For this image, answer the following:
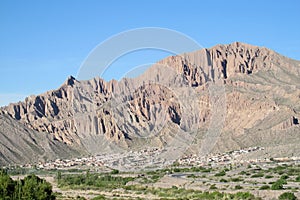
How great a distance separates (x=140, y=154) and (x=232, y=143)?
29.4m

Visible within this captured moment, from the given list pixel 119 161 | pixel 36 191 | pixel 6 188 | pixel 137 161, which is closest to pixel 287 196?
pixel 36 191

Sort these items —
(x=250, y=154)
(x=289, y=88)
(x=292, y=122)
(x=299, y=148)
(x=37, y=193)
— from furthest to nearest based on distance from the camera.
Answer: (x=289, y=88) < (x=292, y=122) < (x=250, y=154) < (x=299, y=148) < (x=37, y=193)

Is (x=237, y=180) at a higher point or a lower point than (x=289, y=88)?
lower

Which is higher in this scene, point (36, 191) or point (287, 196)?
point (36, 191)

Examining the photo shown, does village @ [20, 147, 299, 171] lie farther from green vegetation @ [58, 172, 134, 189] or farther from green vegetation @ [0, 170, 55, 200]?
green vegetation @ [0, 170, 55, 200]

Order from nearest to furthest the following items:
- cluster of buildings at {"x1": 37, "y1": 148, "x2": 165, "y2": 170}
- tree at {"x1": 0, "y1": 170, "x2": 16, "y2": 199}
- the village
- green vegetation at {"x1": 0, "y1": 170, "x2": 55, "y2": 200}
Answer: tree at {"x1": 0, "y1": 170, "x2": 16, "y2": 199} → green vegetation at {"x1": 0, "y1": 170, "x2": 55, "y2": 200} → the village → cluster of buildings at {"x1": 37, "y1": 148, "x2": 165, "y2": 170}

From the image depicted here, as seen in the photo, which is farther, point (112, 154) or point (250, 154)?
point (112, 154)

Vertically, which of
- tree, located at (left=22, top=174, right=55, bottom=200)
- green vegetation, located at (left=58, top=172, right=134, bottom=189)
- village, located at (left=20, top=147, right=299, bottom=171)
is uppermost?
village, located at (left=20, top=147, right=299, bottom=171)

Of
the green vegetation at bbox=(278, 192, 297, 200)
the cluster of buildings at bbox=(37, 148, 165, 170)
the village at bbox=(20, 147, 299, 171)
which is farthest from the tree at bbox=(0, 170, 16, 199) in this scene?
the cluster of buildings at bbox=(37, 148, 165, 170)

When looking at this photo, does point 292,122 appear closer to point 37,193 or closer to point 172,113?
point 172,113

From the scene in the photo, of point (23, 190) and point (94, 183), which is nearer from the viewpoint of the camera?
point (23, 190)

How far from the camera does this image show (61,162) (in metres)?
172


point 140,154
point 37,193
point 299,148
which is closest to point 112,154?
point 140,154

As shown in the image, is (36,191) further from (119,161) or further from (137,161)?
(119,161)
